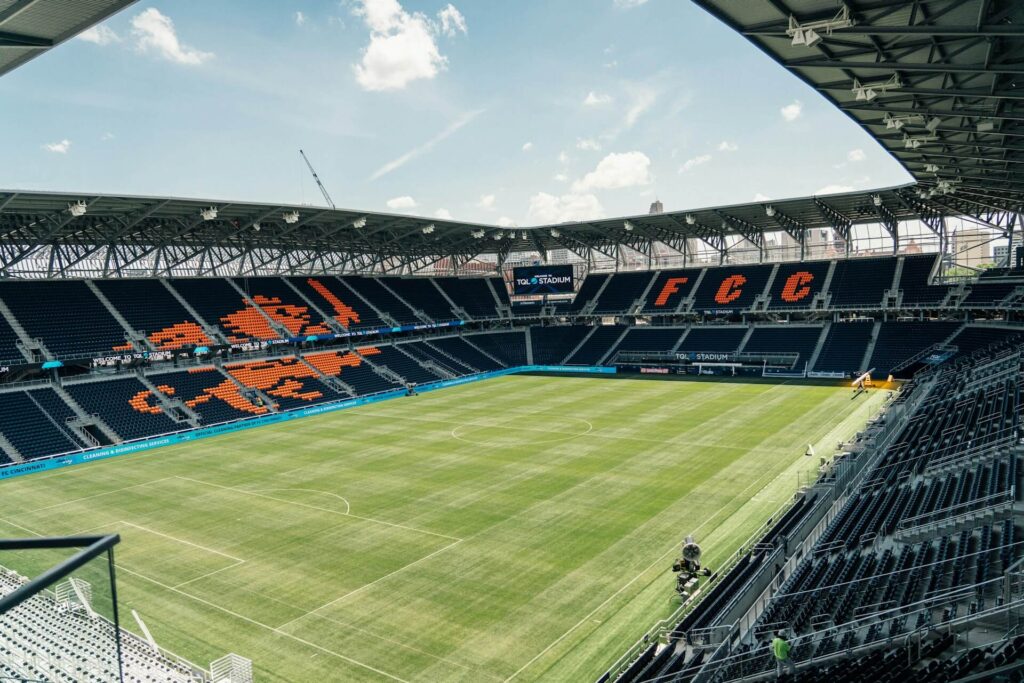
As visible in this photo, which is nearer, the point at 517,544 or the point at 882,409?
the point at 517,544

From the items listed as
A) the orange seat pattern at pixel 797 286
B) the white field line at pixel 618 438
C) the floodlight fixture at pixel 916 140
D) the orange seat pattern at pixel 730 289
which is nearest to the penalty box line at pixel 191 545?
the white field line at pixel 618 438

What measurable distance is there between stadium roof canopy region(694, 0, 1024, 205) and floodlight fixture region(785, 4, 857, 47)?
0.02m

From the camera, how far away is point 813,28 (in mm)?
12945

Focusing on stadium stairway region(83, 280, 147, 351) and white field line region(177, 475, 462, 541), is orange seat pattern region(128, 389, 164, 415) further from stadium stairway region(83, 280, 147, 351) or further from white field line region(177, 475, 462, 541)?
white field line region(177, 475, 462, 541)

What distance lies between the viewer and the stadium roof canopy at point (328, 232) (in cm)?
4184

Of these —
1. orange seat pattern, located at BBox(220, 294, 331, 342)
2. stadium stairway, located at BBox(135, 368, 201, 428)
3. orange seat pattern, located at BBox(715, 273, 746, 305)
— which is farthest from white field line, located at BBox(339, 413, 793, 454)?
orange seat pattern, located at BBox(715, 273, 746, 305)

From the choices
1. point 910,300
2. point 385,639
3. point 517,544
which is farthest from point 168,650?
point 910,300

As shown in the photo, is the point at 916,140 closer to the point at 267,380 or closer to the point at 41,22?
the point at 41,22

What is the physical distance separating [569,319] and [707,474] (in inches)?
1836

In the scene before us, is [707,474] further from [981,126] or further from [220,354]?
[220,354]

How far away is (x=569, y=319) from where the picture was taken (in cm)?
7350

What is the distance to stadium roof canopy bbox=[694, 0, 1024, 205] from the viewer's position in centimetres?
1219

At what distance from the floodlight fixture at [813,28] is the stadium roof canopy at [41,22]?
11.3 m

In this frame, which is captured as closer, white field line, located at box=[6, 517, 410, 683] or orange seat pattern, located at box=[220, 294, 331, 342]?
white field line, located at box=[6, 517, 410, 683]
